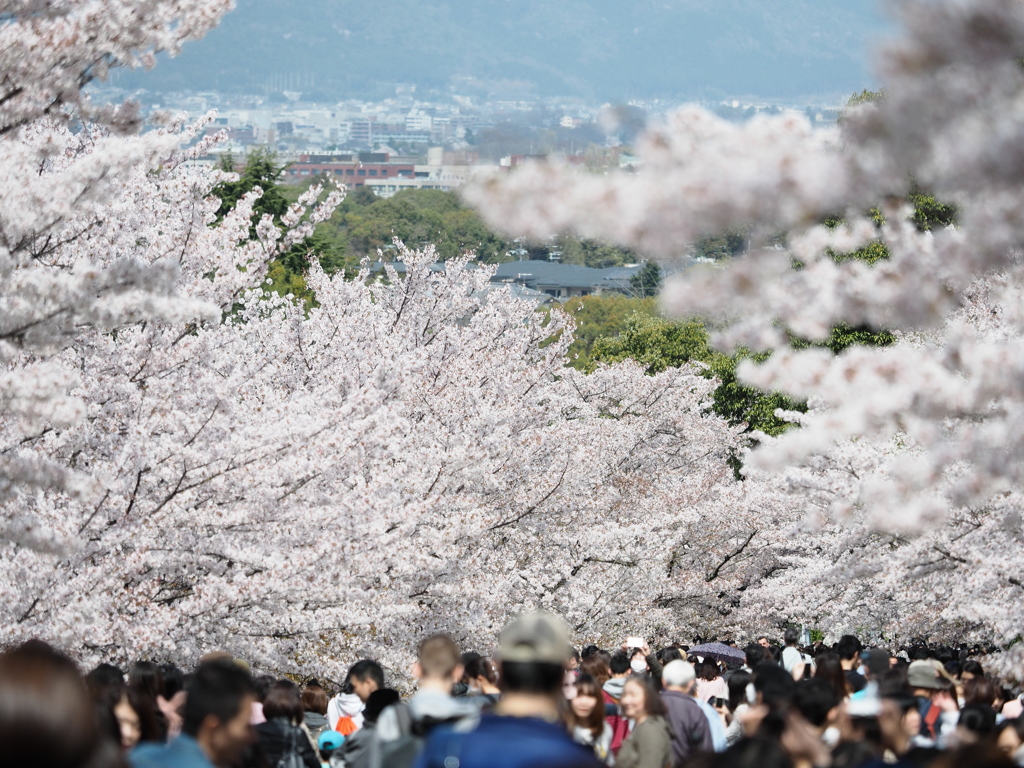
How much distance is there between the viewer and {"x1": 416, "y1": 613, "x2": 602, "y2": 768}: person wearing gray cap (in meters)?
3.10

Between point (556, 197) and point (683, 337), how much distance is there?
38816mm

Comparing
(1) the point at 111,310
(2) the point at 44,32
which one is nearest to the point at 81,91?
(2) the point at 44,32

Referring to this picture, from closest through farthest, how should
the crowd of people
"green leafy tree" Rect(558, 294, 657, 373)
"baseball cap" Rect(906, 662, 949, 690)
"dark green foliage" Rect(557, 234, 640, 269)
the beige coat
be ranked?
the crowd of people, the beige coat, "baseball cap" Rect(906, 662, 949, 690), "green leafy tree" Rect(558, 294, 657, 373), "dark green foliage" Rect(557, 234, 640, 269)

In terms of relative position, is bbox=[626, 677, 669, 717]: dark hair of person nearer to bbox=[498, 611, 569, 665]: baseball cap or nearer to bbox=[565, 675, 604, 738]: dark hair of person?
bbox=[565, 675, 604, 738]: dark hair of person

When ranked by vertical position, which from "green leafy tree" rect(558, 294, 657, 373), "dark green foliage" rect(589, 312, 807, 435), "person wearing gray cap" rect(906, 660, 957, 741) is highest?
"person wearing gray cap" rect(906, 660, 957, 741)

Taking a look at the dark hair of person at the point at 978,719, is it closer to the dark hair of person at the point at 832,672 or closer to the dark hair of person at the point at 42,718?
the dark hair of person at the point at 832,672

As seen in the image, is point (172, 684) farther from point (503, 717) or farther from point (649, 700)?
point (503, 717)

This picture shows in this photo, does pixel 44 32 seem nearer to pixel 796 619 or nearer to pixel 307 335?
pixel 307 335

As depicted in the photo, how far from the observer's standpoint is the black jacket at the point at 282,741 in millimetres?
5957

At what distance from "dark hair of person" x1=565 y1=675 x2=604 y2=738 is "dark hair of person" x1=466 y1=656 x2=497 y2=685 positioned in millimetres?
575

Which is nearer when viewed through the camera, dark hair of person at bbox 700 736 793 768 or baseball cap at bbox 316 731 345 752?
dark hair of person at bbox 700 736 793 768

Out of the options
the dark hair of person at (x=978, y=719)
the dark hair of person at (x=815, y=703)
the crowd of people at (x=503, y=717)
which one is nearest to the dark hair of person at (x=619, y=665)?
the crowd of people at (x=503, y=717)

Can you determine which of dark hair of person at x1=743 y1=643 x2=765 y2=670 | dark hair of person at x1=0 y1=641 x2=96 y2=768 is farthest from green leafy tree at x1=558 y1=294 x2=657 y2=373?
dark hair of person at x1=0 y1=641 x2=96 y2=768

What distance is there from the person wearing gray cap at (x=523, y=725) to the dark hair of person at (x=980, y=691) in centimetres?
456
